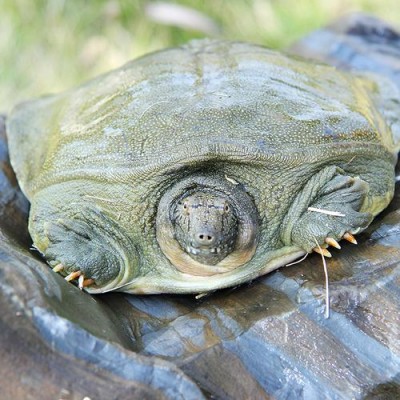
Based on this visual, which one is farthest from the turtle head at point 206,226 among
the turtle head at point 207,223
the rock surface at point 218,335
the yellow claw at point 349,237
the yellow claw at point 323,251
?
the yellow claw at point 349,237

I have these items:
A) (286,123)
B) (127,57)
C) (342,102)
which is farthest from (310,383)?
(127,57)

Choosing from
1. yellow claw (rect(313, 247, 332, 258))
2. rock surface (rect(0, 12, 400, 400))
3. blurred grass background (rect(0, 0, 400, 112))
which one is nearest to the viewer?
rock surface (rect(0, 12, 400, 400))

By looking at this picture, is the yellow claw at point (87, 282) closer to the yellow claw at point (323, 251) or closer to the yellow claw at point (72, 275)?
the yellow claw at point (72, 275)

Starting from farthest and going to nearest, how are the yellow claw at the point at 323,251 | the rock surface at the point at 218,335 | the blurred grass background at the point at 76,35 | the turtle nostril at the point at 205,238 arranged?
the blurred grass background at the point at 76,35 → the yellow claw at the point at 323,251 → the turtle nostril at the point at 205,238 → the rock surface at the point at 218,335

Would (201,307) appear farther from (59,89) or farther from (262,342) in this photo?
(59,89)

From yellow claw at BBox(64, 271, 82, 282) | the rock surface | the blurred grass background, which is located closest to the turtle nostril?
the rock surface

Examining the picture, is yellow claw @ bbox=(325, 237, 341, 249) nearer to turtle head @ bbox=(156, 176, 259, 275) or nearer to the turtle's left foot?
turtle head @ bbox=(156, 176, 259, 275)

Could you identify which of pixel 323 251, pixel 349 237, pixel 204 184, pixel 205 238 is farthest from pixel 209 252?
pixel 349 237
